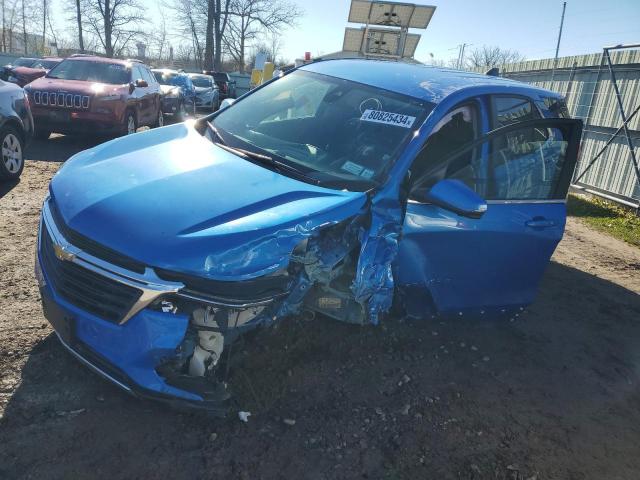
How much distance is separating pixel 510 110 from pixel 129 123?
775 cm

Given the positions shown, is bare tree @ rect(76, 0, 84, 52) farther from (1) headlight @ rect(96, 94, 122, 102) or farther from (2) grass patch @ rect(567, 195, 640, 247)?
(2) grass patch @ rect(567, 195, 640, 247)

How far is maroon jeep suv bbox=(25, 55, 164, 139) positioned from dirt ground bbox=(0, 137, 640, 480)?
4881mm

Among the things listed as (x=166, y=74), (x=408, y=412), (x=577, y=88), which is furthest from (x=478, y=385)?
(x=166, y=74)

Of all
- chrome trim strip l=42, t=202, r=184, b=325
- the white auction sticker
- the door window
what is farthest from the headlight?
the door window

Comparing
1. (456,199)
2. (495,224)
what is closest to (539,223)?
(495,224)

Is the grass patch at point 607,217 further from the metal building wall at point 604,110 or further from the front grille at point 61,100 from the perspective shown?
the front grille at point 61,100

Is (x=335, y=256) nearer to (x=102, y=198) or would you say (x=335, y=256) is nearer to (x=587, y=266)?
(x=102, y=198)

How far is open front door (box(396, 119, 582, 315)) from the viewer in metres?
2.97

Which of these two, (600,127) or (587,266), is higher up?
(600,127)

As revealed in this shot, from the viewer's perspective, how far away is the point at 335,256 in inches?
102

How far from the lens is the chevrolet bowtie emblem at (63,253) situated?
2184 millimetres

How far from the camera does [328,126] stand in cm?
325

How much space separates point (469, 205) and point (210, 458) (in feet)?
6.28

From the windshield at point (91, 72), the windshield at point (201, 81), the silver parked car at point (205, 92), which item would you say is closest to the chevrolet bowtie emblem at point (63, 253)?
the windshield at point (91, 72)
